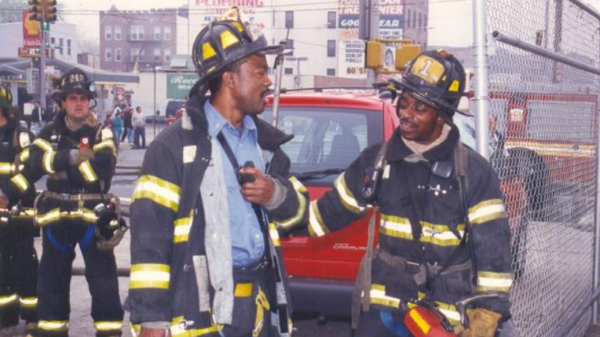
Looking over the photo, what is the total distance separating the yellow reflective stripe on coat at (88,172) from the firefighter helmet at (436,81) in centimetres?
287

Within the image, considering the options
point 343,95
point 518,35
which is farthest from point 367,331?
point 343,95

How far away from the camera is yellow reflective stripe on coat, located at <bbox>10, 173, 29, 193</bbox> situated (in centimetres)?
641

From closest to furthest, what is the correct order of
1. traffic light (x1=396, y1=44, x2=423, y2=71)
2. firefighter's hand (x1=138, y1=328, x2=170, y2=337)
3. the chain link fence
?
1. firefighter's hand (x1=138, y1=328, x2=170, y2=337)
2. the chain link fence
3. traffic light (x1=396, y1=44, x2=423, y2=71)

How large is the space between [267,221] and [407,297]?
73cm

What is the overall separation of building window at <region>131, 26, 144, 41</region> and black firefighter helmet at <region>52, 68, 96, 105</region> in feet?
366

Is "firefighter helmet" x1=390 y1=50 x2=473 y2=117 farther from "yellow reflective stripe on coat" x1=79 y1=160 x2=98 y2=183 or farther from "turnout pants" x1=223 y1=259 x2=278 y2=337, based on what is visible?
"yellow reflective stripe on coat" x1=79 y1=160 x2=98 y2=183

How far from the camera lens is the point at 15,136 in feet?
21.6

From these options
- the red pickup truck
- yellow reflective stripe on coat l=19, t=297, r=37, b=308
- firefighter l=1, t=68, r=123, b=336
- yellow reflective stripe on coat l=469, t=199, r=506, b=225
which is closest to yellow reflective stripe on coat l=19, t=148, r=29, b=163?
firefighter l=1, t=68, r=123, b=336

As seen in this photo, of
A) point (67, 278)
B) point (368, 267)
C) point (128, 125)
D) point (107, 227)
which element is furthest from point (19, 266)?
point (128, 125)

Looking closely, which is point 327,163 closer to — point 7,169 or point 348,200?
point 348,200

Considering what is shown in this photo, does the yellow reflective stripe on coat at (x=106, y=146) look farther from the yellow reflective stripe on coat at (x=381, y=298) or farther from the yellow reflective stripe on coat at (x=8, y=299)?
the yellow reflective stripe on coat at (x=381, y=298)

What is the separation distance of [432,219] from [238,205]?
87cm

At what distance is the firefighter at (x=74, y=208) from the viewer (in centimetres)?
593

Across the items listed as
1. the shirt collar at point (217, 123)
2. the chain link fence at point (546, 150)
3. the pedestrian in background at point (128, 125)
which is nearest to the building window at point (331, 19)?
the pedestrian in background at point (128, 125)
